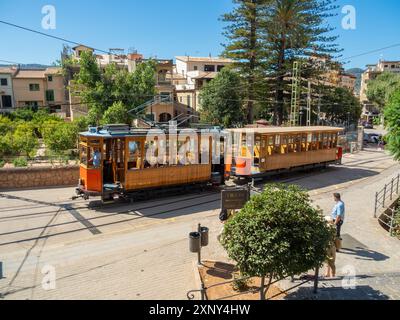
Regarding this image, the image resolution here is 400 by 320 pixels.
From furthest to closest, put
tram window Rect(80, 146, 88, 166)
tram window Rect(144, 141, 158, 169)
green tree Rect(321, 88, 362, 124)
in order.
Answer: green tree Rect(321, 88, 362, 124) < tram window Rect(144, 141, 158, 169) < tram window Rect(80, 146, 88, 166)

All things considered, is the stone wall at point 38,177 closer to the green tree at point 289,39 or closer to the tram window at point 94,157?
the tram window at point 94,157

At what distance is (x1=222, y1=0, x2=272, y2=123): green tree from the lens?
36.2 metres

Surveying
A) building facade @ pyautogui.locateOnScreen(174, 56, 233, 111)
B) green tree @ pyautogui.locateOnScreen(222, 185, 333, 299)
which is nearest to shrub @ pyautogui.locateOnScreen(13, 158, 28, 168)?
green tree @ pyautogui.locateOnScreen(222, 185, 333, 299)

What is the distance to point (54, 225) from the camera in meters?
11.6

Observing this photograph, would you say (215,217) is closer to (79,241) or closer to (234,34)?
(79,241)

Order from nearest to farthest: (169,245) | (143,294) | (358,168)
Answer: (143,294) < (169,245) < (358,168)

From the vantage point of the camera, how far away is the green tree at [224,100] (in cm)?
3734

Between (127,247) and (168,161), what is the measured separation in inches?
220

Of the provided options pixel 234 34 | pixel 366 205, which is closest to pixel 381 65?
pixel 234 34

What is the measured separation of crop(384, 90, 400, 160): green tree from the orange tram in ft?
18.1

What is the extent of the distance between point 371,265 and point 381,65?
102 m

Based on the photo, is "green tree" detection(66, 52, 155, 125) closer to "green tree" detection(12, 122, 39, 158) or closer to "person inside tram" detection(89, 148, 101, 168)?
"green tree" detection(12, 122, 39, 158)

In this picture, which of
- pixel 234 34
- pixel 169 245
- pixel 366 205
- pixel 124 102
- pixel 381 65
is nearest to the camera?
pixel 169 245

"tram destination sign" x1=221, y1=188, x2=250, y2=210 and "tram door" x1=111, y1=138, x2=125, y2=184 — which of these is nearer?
"tram destination sign" x1=221, y1=188, x2=250, y2=210
